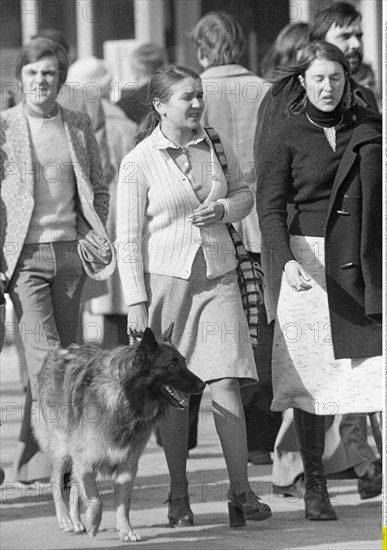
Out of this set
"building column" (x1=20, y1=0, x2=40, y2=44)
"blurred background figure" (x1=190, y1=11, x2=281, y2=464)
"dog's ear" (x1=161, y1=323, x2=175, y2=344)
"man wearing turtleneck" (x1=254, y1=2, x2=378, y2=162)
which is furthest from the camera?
"building column" (x1=20, y1=0, x2=40, y2=44)

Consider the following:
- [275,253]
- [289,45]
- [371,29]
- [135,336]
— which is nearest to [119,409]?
[135,336]

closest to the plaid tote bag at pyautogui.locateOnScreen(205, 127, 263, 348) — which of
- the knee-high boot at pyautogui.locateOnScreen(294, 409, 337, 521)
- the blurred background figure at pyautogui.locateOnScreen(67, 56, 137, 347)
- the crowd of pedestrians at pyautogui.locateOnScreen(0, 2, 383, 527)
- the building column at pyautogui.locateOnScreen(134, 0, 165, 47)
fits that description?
the crowd of pedestrians at pyautogui.locateOnScreen(0, 2, 383, 527)

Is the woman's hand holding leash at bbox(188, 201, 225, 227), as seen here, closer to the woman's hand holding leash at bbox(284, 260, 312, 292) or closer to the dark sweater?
the dark sweater

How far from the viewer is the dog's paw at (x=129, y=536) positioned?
637 centimetres

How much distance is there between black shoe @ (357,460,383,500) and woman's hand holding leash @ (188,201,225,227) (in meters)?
1.61

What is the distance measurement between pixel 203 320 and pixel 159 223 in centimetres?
48

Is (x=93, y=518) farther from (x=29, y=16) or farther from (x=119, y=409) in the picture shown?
(x=29, y=16)

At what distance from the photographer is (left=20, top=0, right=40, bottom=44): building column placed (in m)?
17.9

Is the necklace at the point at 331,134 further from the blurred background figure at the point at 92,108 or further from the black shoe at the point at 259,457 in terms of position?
the blurred background figure at the point at 92,108

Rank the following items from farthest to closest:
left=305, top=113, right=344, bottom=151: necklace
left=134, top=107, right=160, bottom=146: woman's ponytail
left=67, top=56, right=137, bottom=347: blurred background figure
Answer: left=67, top=56, right=137, bottom=347: blurred background figure → left=134, top=107, right=160, bottom=146: woman's ponytail → left=305, top=113, right=344, bottom=151: necklace

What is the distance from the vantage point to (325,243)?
6730 mm

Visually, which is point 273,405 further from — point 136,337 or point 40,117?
point 40,117

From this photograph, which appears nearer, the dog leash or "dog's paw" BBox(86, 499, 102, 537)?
"dog's paw" BBox(86, 499, 102, 537)

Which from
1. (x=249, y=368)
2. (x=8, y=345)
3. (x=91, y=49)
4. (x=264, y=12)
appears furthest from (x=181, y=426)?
(x=264, y=12)
